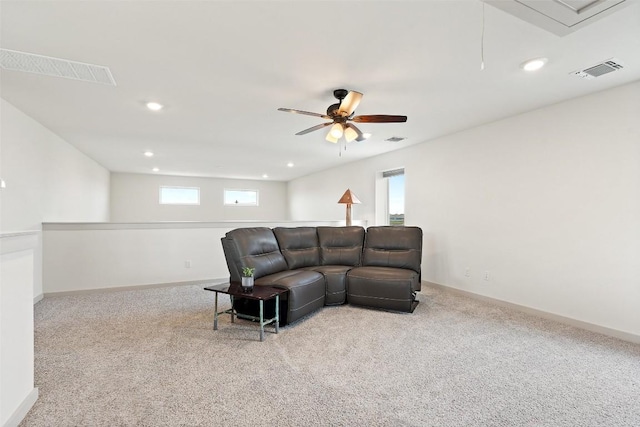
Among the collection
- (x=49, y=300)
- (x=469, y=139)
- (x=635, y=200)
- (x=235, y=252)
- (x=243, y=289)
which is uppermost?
(x=469, y=139)

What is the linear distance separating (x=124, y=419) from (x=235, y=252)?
6.21 feet

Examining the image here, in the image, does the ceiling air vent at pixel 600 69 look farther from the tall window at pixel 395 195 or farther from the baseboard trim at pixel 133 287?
the baseboard trim at pixel 133 287

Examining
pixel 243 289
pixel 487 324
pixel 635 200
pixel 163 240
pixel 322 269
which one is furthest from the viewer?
pixel 163 240

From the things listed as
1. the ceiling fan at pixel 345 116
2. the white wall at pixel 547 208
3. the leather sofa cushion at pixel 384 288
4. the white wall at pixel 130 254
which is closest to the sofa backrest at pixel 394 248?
the leather sofa cushion at pixel 384 288

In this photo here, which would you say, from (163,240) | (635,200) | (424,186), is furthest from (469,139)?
(163,240)

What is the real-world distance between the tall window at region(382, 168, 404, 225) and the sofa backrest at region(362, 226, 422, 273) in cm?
161

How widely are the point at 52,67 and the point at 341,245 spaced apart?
3650mm

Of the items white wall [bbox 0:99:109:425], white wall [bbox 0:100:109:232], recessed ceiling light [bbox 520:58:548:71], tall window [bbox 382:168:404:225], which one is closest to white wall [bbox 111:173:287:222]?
white wall [bbox 0:99:109:425]

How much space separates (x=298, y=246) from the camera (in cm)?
444

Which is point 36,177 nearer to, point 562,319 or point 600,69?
point 600,69

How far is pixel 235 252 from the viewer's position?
139 inches

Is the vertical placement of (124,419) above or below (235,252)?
below

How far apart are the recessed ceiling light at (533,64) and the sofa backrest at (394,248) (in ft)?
7.43

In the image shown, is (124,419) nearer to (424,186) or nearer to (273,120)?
(273,120)
